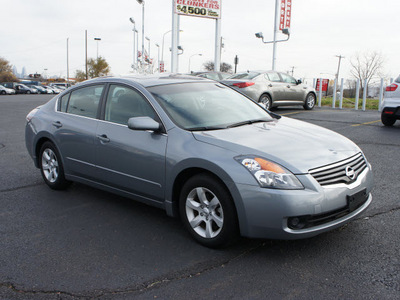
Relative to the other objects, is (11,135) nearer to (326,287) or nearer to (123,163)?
(123,163)

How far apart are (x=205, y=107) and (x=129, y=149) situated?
92 centimetres

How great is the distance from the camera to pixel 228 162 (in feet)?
11.1

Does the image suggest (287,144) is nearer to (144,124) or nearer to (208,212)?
(208,212)

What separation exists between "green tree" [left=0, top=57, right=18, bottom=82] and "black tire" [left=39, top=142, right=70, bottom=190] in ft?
362

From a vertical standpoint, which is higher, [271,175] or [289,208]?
[271,175]

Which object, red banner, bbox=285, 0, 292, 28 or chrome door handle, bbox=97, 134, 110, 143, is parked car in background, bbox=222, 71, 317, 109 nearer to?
chrome door handle, bbox=97, 134, 110, 143

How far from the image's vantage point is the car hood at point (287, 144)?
338 centimetres

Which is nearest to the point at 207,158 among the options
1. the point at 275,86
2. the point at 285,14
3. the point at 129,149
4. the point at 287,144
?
the point at 287,144

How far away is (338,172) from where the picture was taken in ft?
11.3

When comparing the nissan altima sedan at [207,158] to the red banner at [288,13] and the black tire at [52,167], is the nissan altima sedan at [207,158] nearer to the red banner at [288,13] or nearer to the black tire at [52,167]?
the black tire at [52,167]

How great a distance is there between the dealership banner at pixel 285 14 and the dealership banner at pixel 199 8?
389cm

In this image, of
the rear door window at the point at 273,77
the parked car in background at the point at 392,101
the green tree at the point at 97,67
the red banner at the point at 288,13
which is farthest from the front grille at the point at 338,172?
the green tree at the point at 97,67

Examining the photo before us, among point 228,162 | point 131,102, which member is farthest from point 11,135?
point 228,162

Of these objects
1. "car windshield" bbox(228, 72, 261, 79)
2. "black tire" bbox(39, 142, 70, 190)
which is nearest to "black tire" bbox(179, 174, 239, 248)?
"black tire" bbox(39, 142, 70, 190)
